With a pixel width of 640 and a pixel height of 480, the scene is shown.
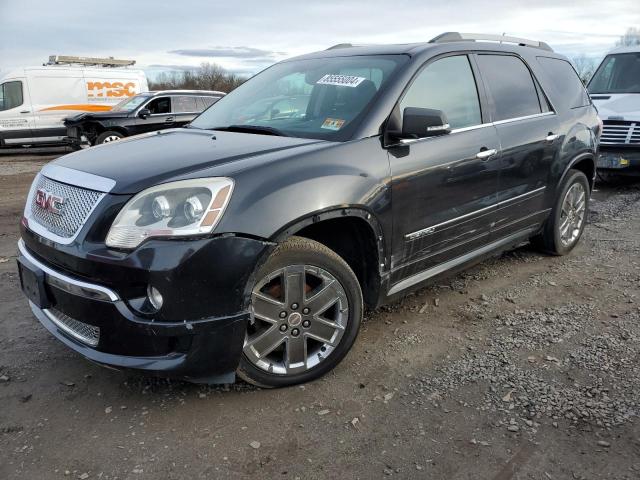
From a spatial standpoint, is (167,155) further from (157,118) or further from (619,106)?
(157,118)

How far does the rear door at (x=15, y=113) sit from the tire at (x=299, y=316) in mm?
14279

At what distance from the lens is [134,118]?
1259 cm

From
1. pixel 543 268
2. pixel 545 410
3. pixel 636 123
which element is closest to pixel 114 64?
pixel 636 123

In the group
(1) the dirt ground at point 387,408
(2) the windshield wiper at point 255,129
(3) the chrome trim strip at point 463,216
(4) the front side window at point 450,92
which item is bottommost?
(1) the dirt ground at point 387,408

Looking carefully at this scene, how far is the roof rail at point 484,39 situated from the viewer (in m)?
3.85

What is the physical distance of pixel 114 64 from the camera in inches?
709

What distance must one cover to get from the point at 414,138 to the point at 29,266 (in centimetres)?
220

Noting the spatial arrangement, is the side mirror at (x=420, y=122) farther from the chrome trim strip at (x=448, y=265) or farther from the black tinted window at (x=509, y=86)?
the black tinted window at (x=509, y=86)

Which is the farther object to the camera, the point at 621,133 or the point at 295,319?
the point at 621,133

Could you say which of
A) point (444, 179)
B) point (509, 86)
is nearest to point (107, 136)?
point (509, 86)

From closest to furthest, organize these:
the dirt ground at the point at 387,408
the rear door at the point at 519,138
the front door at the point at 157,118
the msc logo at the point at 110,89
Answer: the dirt ground at the point at 387,408 → the rear door at the point at 519,138 → the front door at the point at 157,118 → the msc logo at the point at 110,89

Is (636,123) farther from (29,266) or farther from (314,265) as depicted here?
(29,266)

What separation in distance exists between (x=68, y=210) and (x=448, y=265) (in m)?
2.38

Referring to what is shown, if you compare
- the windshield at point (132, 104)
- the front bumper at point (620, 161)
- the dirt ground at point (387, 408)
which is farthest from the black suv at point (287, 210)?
the windshield at point (132, 104)
